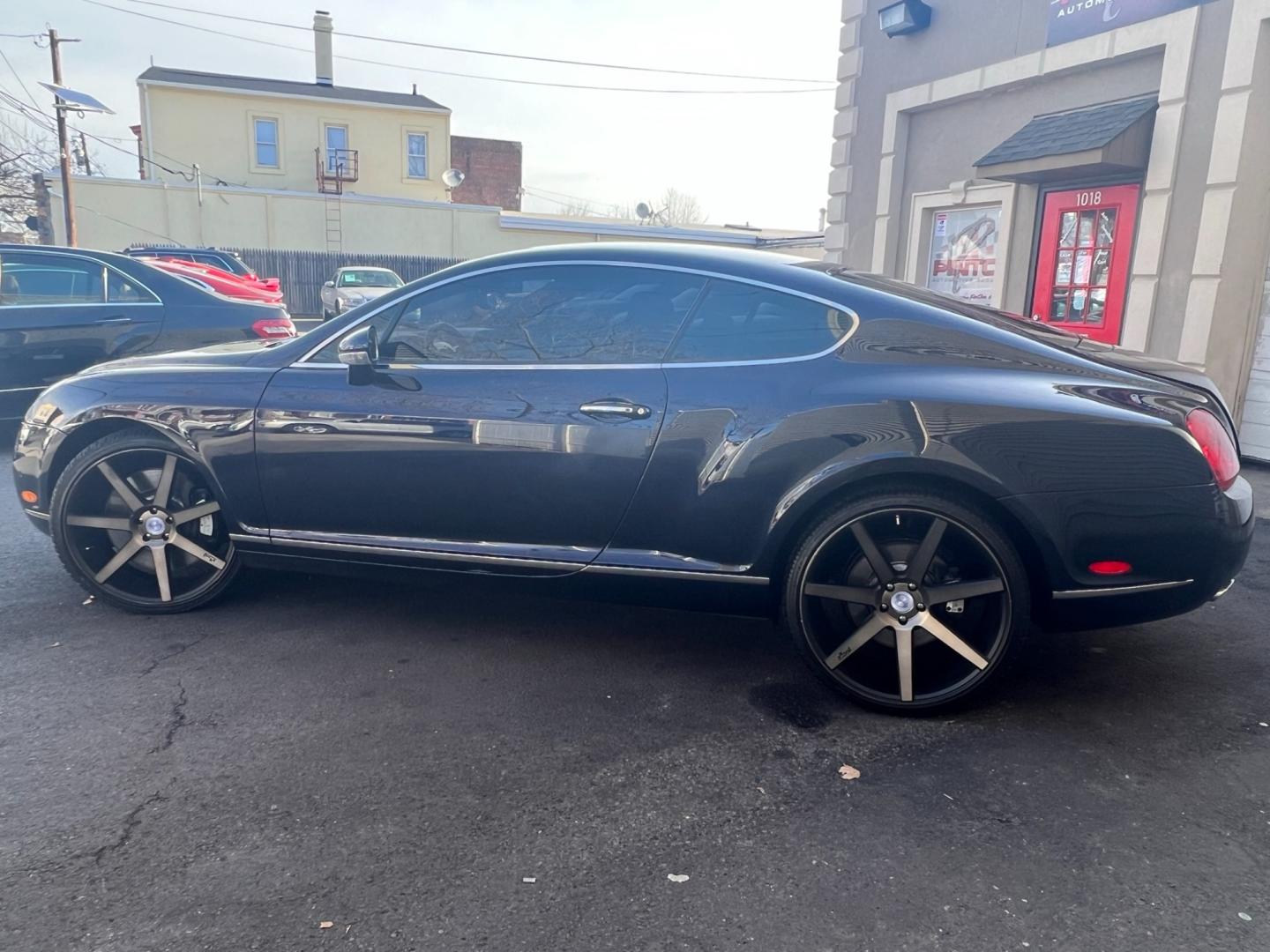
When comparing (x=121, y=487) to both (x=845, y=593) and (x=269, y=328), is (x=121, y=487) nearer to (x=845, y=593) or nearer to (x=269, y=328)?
(x=845, y=593)

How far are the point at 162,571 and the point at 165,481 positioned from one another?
0.38 metres

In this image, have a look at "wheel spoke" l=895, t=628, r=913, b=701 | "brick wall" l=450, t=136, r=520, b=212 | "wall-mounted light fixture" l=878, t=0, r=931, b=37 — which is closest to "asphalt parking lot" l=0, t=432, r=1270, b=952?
"wheel spoke" l=895, t=628, r=913, b=701

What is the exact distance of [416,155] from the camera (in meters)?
35.4

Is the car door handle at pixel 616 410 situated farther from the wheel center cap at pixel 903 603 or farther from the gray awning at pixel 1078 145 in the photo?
the gray awning at pixel 1078 145

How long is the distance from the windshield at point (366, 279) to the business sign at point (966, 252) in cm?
1671

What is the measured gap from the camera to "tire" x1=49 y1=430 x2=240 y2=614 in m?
3.91

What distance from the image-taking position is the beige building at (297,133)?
32.2 m

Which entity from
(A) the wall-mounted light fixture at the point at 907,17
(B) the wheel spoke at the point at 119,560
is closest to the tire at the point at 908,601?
(B) the wheel spoke at the point at 119,560

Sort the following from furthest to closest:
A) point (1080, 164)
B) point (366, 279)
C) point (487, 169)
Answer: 1. point (487, 169)
2. point (366, 279)
3. point (1080, 164)

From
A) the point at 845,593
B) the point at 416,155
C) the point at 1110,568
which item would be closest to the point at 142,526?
the point at 845,593

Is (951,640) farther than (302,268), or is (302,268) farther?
(302,268)

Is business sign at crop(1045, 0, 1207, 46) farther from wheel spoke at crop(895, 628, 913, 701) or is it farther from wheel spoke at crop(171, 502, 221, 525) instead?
wheel spoke at crop(171, 502, 221, 525)

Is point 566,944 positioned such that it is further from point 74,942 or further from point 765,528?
point 765,528

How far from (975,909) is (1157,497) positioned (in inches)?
58.3
